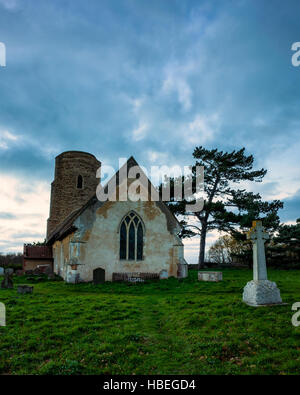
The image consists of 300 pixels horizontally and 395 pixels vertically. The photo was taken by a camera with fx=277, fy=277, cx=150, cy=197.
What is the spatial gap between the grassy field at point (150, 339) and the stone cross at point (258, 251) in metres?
1.20

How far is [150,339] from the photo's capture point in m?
6.61

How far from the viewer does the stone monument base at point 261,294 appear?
891cm

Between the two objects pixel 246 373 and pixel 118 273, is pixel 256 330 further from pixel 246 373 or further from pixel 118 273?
pixel 118 273

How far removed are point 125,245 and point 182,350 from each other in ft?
40.0

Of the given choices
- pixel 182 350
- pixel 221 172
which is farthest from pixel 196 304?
pixel 221 172

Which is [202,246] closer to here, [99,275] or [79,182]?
[79,182]

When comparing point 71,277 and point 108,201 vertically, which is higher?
point 108,201

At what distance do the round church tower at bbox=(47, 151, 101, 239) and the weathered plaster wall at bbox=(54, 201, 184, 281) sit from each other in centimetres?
1570

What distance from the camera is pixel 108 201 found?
58.7 ft

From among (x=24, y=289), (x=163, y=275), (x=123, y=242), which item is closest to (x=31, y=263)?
(x=123, y=242)

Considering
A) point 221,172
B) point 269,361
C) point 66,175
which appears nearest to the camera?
point 269,361

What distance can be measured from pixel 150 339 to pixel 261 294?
4321 mm

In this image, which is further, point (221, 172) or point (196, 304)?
point (221, 172)

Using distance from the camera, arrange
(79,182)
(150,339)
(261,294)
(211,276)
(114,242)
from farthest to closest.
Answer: (79,182) → (114,242) → (211,276) → (261,294) → (150,339)
